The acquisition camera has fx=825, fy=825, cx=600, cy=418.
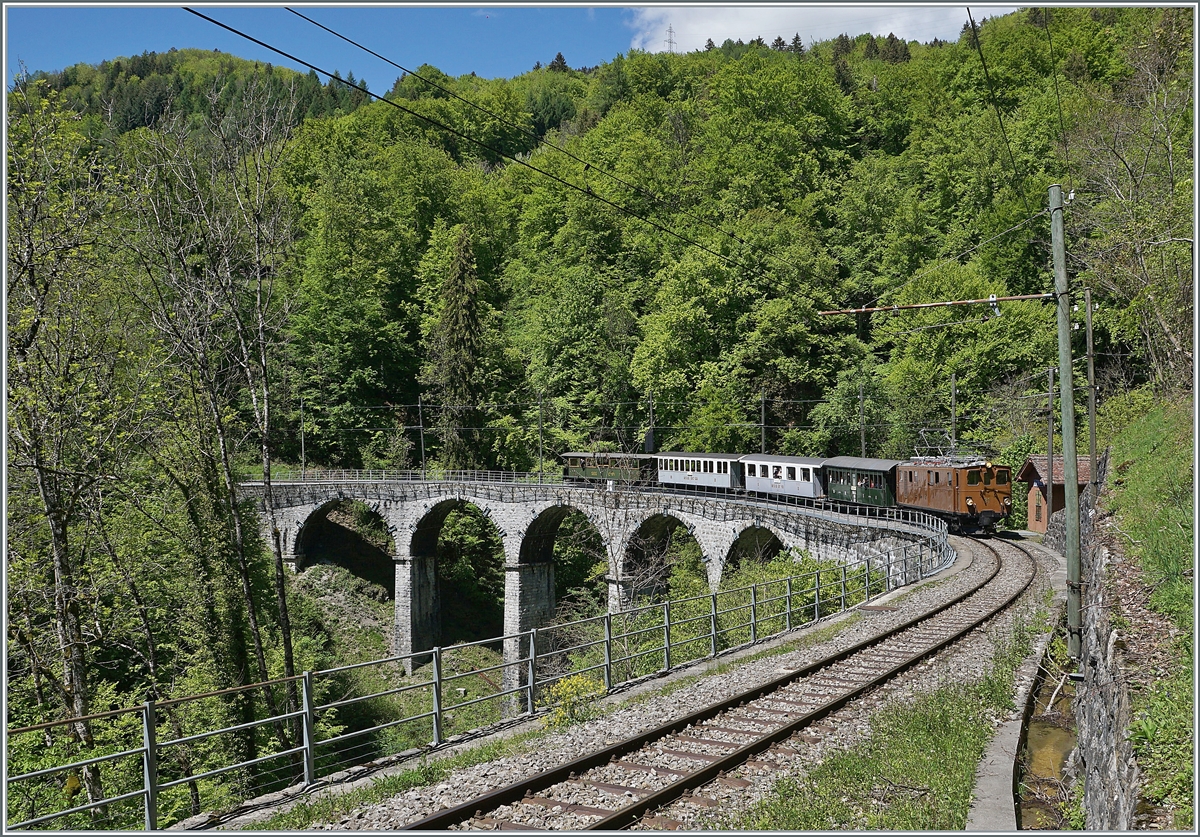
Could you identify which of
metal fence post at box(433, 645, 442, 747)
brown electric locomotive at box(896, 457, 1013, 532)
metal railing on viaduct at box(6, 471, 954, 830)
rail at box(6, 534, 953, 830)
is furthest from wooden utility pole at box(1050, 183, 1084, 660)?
brown electric locomotive at box(896, 457, 1013, 532)

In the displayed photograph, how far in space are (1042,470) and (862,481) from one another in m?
7.28

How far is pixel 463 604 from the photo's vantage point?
149 feet

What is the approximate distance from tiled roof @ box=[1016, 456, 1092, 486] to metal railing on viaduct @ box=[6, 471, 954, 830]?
633 centimetres

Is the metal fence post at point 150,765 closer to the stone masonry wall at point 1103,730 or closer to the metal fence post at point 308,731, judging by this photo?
the metal fence post at point 308,731

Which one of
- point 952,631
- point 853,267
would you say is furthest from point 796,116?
point 952,631

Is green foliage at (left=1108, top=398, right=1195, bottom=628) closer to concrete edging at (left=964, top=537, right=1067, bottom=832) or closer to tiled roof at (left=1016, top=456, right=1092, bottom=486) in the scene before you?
concrete edging at (left=964, top=537, right=1067, bottom=832)

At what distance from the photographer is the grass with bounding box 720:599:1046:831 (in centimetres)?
580

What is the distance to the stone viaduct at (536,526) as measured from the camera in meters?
25.3

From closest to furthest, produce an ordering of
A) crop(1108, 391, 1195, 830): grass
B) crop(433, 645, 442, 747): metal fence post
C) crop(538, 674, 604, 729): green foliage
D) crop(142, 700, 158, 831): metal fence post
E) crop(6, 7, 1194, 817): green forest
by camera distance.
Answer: crop(1108, 391, 1195, 830): grass < crop(142, 700, 158, 831): metal fence post < crop(433, 645, 442, 747): metal fence post < crop(538, 674, 604, 729): green foliage < crop(6, 7, 1194, 817): green forest

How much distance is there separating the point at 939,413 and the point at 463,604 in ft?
87.1

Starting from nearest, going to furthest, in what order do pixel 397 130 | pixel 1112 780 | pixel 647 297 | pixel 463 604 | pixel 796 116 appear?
1. pixel 1112 780
2. pixel 463 604
3. pixel 647 297
4. pixel 796 116
5. pixel 397 130

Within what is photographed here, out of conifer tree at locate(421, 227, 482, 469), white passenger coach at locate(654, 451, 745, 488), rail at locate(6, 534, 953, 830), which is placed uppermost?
conifer tree at locate(421, 227, 482, 469)

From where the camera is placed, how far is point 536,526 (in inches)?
1473

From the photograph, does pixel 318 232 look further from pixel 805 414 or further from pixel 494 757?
pixel 494 757
